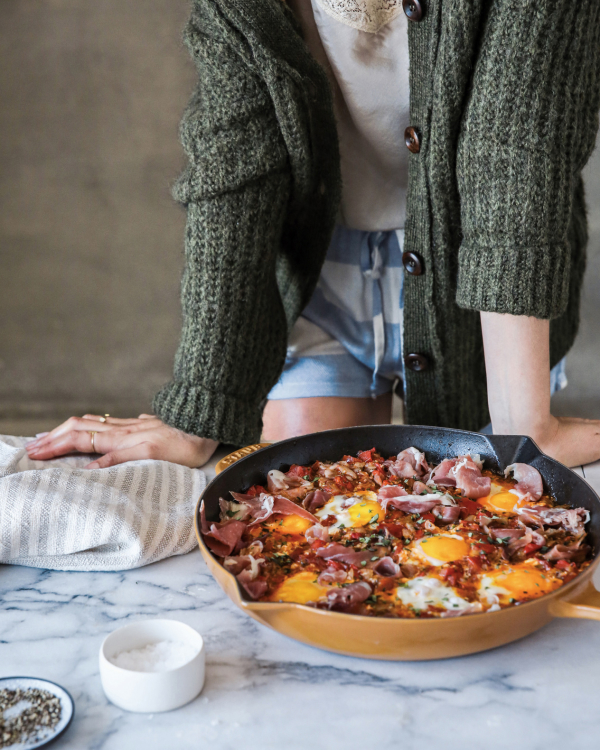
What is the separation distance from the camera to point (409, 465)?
0.88 meters

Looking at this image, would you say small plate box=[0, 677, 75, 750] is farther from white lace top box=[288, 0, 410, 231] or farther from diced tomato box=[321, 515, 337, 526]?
white lace top box=[288, 0, 410, 231]

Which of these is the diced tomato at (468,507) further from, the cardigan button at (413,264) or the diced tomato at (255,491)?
the cardigan button at (413,264)

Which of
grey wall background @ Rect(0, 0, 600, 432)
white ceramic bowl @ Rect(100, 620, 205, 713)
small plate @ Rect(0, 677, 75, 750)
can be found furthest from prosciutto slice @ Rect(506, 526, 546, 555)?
grey wall background @ Rect(0, 0, 600, 432)

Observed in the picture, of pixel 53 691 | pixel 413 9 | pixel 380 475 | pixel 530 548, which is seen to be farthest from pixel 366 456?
pixel 413 9

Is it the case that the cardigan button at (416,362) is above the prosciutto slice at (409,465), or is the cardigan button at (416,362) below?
above

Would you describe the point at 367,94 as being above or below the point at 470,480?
above

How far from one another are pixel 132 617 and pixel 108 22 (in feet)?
10.6

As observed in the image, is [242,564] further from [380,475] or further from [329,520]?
[380,475]

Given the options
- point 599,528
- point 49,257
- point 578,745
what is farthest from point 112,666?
point 49,257

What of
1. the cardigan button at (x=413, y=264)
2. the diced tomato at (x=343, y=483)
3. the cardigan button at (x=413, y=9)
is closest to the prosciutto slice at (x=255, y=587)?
the diced tomato at (x=343, y=483)

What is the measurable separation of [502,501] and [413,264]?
0.50 metres

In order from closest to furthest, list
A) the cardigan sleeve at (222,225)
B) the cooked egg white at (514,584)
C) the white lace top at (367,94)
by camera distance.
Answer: the cooked egg white at (514,584)
the cardigan sleeve at (222,225)
the white lace top at (367,94)

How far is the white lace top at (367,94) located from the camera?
1170 mm

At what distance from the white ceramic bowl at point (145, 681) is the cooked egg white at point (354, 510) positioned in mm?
246
